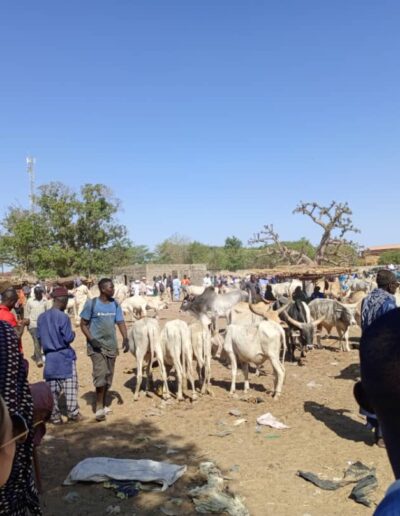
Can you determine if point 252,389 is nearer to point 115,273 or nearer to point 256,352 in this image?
point 256,352

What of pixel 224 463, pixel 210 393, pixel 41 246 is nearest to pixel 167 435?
pixel 224 463

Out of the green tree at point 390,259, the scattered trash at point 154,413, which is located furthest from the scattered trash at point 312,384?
the green tree at point 390,259

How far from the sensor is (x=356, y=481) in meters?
4.85

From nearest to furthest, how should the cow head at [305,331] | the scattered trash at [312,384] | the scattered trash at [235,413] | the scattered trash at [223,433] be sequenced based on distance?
the scattered trash at [223,433] → the scattered trash at [235,413] → the scattered trash at [312,384] → the cow head at [305,331]

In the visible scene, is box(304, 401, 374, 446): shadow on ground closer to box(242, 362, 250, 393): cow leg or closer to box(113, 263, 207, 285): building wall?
box(242, 362, 250, 393): cow leg

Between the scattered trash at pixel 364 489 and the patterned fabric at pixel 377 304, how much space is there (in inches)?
74.0

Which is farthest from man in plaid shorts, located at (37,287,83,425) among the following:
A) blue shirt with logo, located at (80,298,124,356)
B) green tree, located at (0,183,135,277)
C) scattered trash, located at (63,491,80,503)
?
green tree, located at (0,183,135,277)

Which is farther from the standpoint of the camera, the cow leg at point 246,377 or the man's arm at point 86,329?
the cow leg at point 246,377

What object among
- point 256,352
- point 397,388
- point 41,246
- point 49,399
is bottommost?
point 256,352

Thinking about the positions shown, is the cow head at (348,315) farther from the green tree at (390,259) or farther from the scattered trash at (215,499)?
the green tree at (390,259)

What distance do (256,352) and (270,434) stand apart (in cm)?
220

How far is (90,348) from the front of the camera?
7.23 metres

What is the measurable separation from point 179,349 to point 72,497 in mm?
3904

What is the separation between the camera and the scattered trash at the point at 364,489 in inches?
176
